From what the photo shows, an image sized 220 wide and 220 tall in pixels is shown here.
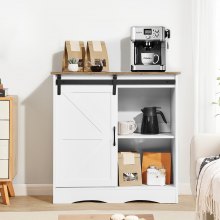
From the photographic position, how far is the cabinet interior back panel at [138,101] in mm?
4980

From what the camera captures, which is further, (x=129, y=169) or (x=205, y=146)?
(x=129, y=169)

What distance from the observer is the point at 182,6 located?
4.96m

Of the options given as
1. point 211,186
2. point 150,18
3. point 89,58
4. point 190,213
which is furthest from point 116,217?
point 150,18

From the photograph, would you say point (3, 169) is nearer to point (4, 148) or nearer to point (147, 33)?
point (4, 148)

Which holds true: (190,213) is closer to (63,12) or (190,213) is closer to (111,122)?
(111,122)

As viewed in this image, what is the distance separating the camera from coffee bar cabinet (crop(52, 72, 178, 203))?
14.9 ft

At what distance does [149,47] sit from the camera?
4762 millimetres

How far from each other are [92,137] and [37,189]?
2.82ft

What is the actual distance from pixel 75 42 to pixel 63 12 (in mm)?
343

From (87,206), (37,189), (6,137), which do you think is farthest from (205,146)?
(37,189)

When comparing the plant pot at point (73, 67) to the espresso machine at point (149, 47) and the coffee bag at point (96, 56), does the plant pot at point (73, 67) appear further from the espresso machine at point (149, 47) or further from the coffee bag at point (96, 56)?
the espresso machine at point (149, 47)

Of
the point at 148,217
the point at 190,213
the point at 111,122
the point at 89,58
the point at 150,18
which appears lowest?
the point at 190,213

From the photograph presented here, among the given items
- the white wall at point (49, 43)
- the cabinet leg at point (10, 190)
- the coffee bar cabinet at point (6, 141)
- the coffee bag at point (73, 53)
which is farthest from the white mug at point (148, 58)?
the cabinet leg at point (10, 190)

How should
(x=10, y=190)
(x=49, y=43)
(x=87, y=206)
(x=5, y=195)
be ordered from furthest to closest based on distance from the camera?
(x=49, y=43), (x=10, y=190), (x=5, y=195), (x=87, y=206)
